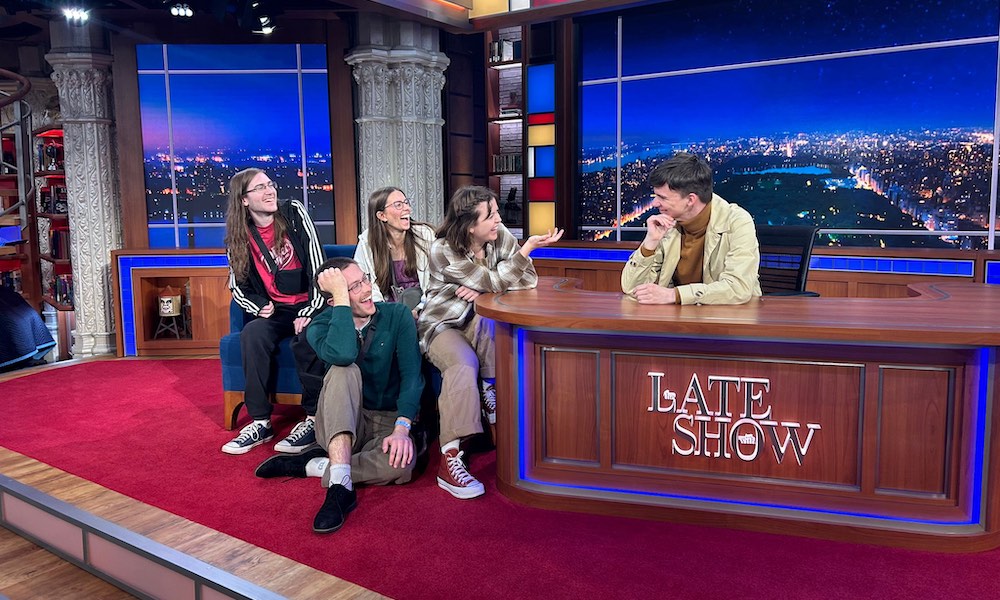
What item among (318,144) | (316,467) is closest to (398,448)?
(316,467)

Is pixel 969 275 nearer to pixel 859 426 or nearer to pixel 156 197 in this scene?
pixel 859 426

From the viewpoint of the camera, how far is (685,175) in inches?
110

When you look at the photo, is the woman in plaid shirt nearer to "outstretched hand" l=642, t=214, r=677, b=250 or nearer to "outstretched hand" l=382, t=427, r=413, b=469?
"outstretched hand" l=382, t=427, r=413, b=469

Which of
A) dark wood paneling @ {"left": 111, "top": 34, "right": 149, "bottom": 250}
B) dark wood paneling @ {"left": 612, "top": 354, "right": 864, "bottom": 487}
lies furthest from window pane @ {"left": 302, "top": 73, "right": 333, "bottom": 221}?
dark wood paneling @ {"left": 612, "top": 354, "right": 864, "bottom": 487}

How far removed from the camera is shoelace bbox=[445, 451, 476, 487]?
3.04 meters

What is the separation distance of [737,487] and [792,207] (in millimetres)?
4015

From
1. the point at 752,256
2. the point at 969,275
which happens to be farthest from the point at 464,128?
the point at 752,256

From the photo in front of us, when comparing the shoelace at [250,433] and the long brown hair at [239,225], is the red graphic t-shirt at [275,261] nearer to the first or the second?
the long brown hair at [239,225]

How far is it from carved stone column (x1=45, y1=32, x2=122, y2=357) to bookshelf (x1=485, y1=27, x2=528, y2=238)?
3312mm

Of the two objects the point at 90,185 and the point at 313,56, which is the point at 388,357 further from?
the point at 90,185

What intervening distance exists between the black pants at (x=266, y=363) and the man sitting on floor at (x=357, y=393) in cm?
43

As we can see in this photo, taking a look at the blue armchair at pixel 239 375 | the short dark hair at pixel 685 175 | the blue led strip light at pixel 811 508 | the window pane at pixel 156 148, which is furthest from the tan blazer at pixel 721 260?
the window pane at pixel 156 148

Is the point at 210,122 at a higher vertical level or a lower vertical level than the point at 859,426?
higher

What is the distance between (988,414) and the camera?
2406 mm
